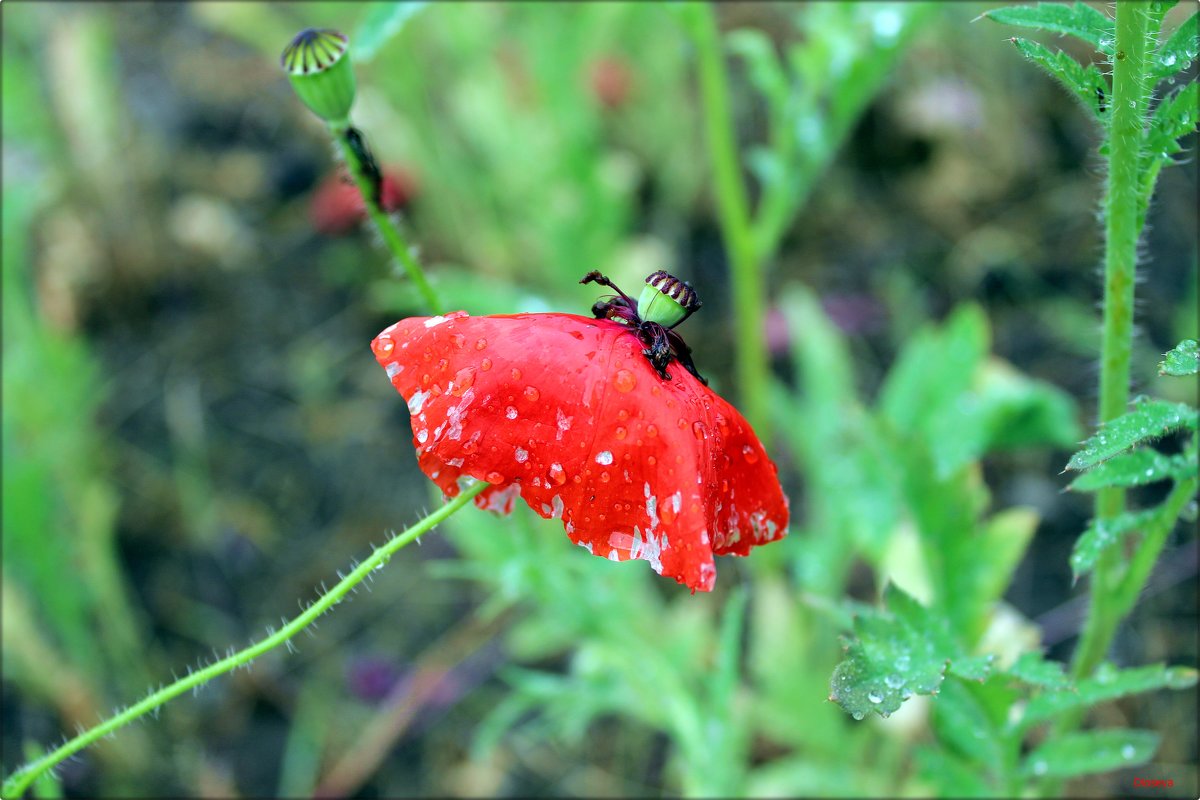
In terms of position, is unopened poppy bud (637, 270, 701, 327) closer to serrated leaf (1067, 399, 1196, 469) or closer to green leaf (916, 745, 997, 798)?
serrated leaf (1067, 399, 1196, 469)

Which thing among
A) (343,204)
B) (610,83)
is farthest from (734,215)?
(343,204)

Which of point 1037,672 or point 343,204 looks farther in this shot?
point 343,204

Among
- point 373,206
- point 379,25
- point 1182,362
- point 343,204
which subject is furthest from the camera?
point 343,204

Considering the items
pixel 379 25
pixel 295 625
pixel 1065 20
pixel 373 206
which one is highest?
pixel 379 25

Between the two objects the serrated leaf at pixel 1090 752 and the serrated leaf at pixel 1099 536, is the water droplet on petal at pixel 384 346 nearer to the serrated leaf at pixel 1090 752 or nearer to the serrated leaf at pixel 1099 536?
the serrated leaf at pixel 1099 536

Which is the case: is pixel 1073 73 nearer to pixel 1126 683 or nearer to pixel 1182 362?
pixel 1182 362
